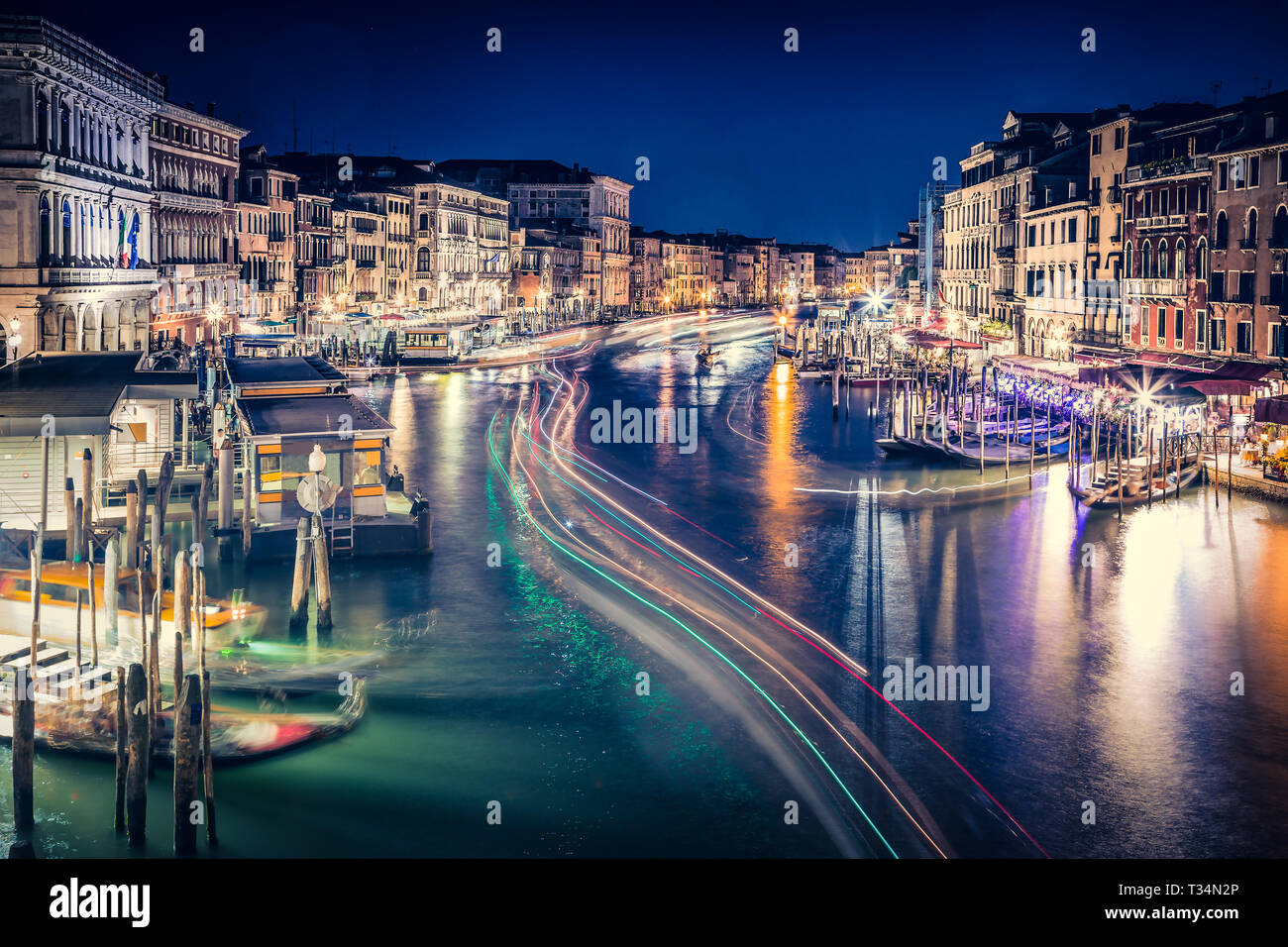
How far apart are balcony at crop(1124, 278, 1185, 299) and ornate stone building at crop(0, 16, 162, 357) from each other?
3819 cm

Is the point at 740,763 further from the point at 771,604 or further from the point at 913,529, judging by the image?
the point at 913,529

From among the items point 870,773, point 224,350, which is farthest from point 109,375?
point 224,350

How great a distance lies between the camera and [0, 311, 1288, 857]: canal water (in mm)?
15734

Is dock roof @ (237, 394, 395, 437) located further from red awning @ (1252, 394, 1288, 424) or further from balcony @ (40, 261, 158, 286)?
red awning @ (1252, 394, 1288, 424)

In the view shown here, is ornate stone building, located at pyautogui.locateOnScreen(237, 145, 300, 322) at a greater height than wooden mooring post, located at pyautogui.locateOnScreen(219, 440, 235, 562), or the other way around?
ornate stone building, located at pyautogui.locateOnScreen(237, 145, 300, 322)

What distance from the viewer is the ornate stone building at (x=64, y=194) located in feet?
125

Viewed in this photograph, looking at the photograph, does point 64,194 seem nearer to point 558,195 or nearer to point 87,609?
point 87,609

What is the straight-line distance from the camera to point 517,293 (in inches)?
4975

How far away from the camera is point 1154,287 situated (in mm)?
53656

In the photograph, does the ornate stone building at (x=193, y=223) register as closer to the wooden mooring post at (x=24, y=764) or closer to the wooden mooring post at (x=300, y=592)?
the wooden mooring post at (x=300, y=592)

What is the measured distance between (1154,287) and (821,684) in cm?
3905

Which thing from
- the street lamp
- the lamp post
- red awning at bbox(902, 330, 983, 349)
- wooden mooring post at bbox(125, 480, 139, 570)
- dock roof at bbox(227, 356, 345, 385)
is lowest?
wooden mooring post at bbox(125, 480, 139, 570)

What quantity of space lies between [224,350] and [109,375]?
3001 centimetres

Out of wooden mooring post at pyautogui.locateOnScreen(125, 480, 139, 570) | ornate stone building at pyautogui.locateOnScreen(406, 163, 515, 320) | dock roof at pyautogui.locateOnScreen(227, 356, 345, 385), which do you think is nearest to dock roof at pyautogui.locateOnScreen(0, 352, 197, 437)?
wooden mooring post at pyautogui.locateOnScreen(125, 480, 139, 570)
